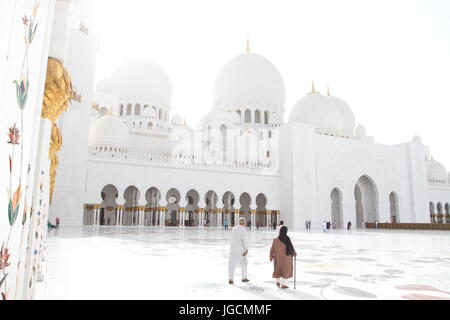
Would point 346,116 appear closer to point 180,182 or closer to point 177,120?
point 177,120

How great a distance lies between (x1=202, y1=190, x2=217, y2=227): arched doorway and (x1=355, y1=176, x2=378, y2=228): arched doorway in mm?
8537

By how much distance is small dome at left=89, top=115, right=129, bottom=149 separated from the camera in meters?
18.2

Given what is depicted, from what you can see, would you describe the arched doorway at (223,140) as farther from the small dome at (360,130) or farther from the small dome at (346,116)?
the small dome at (360,130)

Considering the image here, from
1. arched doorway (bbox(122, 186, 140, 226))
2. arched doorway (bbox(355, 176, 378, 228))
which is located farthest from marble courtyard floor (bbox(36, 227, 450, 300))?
arched doorway (bbox(355, 176, 378, 228))

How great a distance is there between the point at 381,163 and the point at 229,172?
9669mm

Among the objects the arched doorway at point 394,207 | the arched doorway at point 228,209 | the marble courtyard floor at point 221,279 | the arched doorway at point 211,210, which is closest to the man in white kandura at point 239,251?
the marble courtyard floor at point 221,279

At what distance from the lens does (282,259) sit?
319cm

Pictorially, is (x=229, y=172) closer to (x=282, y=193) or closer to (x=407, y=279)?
(x=282, y=193)

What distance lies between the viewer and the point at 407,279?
342cm

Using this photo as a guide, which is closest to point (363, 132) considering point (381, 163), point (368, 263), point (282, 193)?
point (381, 163)

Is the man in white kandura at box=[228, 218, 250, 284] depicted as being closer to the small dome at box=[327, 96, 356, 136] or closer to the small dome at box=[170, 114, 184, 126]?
the small dome at box=[170, 114, 184, 126]

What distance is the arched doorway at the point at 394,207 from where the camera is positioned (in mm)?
20922

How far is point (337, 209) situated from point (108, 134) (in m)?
13.3

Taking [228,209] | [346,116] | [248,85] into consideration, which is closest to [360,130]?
[346,116]
